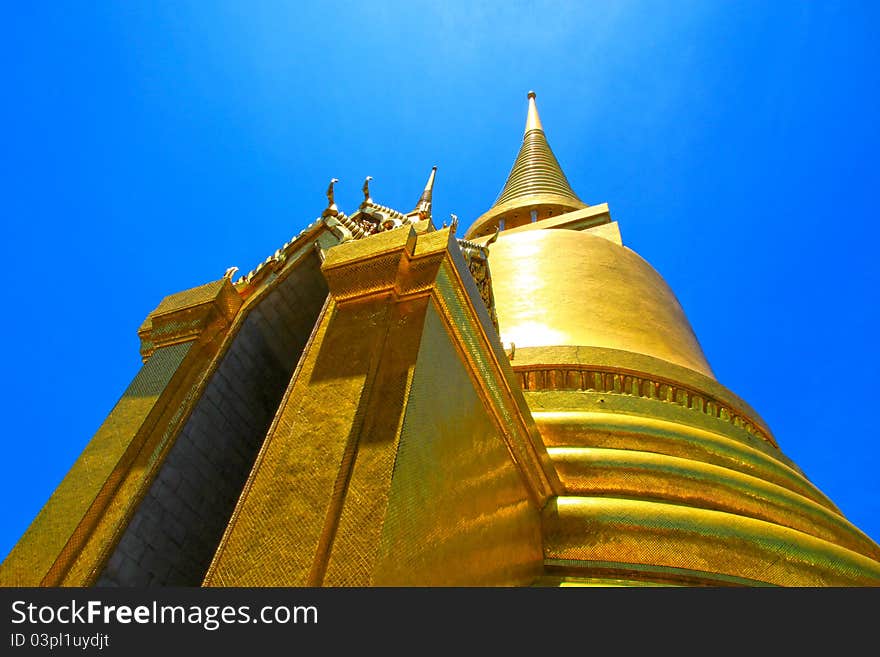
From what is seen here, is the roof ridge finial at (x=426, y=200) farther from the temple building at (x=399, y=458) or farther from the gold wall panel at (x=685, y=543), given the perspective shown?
the gold wall panel at (x=685, y=543)

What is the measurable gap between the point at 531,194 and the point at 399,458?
11.1 metres

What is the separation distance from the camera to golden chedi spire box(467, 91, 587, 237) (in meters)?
12.2

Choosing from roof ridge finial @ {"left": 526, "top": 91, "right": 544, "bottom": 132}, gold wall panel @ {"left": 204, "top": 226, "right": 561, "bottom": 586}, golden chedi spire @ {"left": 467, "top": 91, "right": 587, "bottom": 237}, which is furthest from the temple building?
roof ridge finial @ {"left": 526, "top": 91, "right": 544, "bottom": 132}

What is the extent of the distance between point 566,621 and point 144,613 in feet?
3.76

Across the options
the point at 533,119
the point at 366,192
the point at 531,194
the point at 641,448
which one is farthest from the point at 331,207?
the point at 533,119

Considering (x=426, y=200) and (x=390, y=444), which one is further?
(x=426, y=200)

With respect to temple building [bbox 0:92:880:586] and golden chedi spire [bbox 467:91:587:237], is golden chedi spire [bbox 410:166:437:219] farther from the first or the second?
golden chedi spire [bbox 467:91:587:237]

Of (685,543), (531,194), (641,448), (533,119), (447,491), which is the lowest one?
(447,491)

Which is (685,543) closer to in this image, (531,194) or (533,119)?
(531,194)

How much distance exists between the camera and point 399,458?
2207 millimetres

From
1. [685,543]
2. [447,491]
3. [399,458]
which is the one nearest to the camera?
[399,458]

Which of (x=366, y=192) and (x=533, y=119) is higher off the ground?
(x=533, y=119)

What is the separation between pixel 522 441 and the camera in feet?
11.3

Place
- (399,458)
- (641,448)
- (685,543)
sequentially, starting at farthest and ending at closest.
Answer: (641,448), (685,543), (399,458)
